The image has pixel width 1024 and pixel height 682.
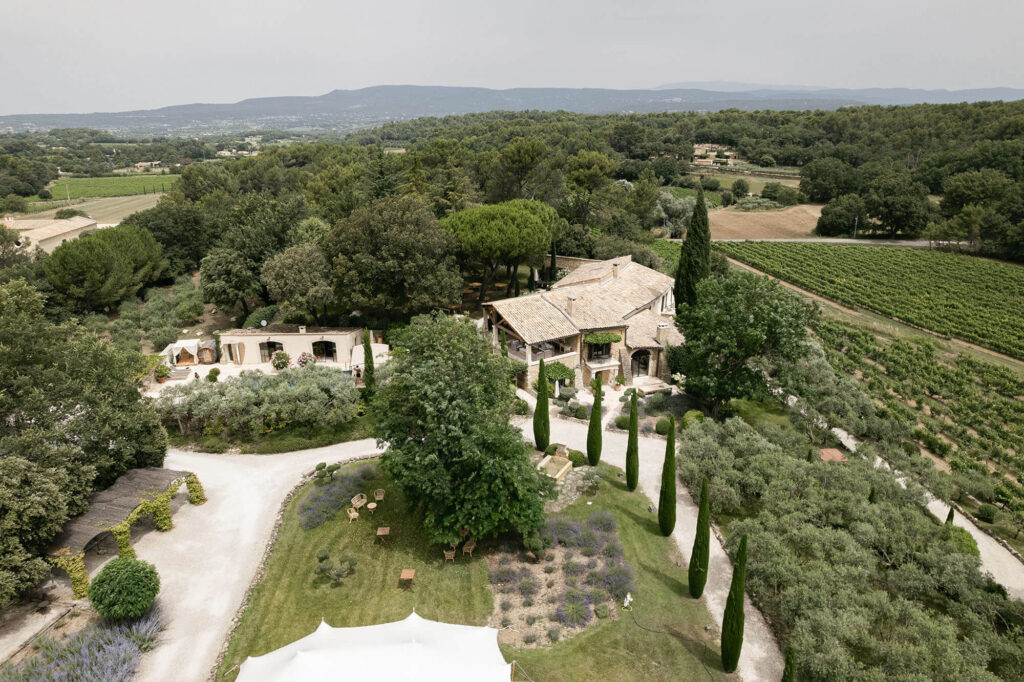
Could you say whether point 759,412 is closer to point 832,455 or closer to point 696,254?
point 832,455

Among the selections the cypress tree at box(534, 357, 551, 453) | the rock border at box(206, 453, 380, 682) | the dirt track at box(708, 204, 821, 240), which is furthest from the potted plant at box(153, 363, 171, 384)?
the dirt track at box(708, 204, 821, 240)

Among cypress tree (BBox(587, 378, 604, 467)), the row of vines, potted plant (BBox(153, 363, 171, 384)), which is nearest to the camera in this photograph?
cypress tree (BBox(587, 378, 604, 467))

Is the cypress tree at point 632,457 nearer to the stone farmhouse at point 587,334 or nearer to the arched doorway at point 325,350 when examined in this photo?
the stone farmhouse at point 587,334

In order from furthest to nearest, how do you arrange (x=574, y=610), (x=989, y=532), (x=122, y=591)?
1. (x=989, y=532)
2. (x=574, y=610)
3. (x=122, y=591)

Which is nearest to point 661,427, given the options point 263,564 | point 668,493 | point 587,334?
point 587,334

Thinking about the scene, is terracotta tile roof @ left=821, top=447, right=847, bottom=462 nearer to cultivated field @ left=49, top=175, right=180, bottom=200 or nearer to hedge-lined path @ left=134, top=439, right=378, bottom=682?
hedge-lined path @ left=134, top=439, right=378, bottom=682

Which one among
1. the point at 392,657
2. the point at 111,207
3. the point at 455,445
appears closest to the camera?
the point at 392,657
